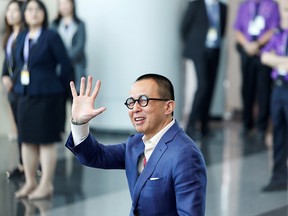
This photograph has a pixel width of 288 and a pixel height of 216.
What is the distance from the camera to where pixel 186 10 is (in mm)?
9516

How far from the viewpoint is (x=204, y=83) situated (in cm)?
923

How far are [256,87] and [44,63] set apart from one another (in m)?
4.51

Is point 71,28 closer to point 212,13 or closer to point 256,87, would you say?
point 212,13

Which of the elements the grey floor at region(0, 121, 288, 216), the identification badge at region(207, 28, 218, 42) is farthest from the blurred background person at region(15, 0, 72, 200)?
the identification badge at region(207, 28, 218, 42)

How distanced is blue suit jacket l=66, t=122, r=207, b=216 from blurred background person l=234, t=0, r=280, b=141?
6.28 meters

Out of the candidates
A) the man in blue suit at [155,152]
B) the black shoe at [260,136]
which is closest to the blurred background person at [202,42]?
the black shoe at [260,136]

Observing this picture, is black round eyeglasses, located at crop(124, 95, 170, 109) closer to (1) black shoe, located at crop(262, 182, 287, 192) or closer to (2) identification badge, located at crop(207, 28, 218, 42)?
(1) black shoe, located at crop(262, 182, 287, 192)

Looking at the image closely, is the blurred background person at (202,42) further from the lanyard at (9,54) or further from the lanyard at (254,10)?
the lanyard at (9,54)

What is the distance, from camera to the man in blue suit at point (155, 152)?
3023 mm

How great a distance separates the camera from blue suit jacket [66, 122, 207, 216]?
3.01 metres

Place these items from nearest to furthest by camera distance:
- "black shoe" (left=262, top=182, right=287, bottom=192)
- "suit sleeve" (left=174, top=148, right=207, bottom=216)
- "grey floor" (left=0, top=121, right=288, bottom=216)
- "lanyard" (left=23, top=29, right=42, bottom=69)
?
"suit sleeve" (left=174, top=148, right=207, bottom=216) < "grey floor" (left=0, top=121, right=288, bottom=216) < "lanyard" (left=23, top=29, right=42, bottom=69) < "black shoe" (left=262, top=182, right=287, bottom=192)

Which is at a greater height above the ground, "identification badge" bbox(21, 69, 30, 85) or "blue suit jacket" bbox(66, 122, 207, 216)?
"identification badge" bbox(21, 69, 30, 85)

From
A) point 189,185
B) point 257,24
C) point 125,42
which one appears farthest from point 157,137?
point 257,24

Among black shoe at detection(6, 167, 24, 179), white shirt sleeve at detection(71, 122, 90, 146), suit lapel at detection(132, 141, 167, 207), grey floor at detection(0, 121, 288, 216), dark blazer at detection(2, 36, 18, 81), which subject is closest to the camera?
suit lapel at detection(132, 141, 167, 207)
